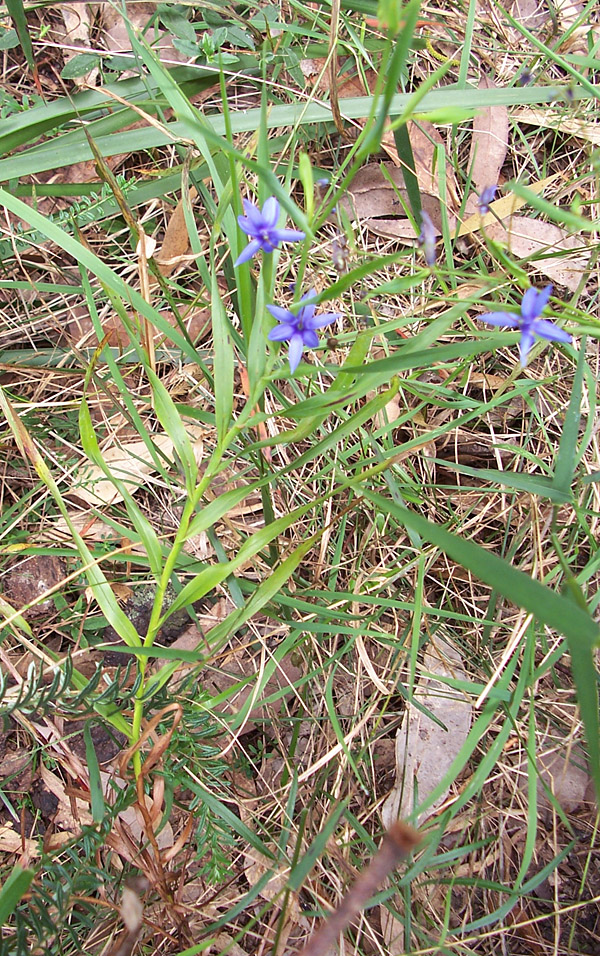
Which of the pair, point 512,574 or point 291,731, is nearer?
point 512,574

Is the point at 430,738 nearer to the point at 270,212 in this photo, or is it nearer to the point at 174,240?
the point at 270,212

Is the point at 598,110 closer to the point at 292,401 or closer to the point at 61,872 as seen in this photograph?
the point at 292,401

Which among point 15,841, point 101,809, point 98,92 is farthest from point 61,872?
point 98,92

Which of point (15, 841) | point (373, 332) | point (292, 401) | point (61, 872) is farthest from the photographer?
point (292, 401)

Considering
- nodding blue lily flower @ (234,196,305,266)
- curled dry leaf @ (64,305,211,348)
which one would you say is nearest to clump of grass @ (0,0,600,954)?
curled dry leaf @ (64,305,211,348)

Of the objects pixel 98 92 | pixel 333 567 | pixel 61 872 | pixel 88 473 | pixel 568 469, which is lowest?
pixel 61 872

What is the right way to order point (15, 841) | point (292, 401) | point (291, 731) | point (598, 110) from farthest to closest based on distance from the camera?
point (598, 110) → point (292, 401) → point (291, 731) → point (15, 841)

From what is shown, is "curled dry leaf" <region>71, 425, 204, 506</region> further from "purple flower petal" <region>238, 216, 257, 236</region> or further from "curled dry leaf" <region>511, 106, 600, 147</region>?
"curled dry leaf" <region>511, 106, 600, 147</region>

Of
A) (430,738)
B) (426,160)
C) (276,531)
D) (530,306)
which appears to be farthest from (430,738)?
(426,160)
